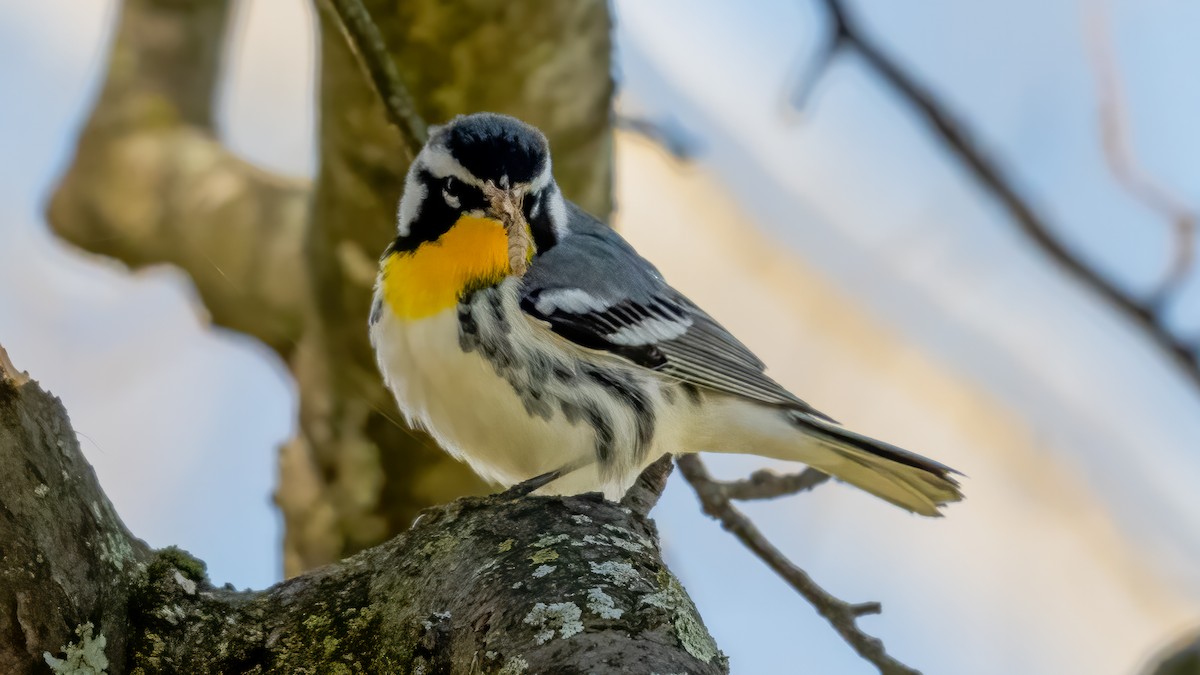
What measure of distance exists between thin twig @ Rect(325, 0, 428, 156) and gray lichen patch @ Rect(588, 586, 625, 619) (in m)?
1.85

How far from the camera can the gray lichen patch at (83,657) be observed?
153 cm

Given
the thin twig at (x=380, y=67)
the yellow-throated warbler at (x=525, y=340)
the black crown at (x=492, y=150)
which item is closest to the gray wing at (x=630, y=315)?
the yellow-throated warbler at (x=525, y=340)

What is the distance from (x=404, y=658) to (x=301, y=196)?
2796mm

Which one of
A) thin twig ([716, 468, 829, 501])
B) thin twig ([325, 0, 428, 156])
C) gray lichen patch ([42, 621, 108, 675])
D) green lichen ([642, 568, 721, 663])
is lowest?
green lichen ([642, 568, 721, 663])

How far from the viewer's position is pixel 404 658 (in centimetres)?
162

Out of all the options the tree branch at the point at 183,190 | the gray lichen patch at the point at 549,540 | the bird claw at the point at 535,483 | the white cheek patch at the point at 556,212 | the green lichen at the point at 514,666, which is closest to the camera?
the green lichen at the point at 514,666

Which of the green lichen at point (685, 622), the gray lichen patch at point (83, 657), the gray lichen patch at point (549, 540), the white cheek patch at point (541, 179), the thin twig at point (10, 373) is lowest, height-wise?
the green lichen at point (685, 622)

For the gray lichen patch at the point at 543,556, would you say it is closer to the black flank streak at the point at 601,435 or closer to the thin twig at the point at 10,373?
the thin twig at the point at 10,373

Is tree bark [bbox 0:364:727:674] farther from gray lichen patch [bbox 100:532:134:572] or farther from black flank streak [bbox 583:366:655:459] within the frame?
black flank streak [bbox 583:366:655:459]

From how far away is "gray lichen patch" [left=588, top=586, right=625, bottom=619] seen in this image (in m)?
1.50

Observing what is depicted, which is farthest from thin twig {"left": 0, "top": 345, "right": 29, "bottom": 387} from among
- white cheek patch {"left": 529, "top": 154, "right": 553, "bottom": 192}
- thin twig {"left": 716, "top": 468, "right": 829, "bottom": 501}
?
thin twig {"left": 716, "top": 468, "right": 829, "bottom": 501}

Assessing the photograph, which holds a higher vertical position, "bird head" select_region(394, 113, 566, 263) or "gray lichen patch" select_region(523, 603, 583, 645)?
"bird head" select_region(394, 113, 566, 263)

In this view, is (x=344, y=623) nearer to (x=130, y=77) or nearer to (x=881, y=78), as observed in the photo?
(x=881, y=78)

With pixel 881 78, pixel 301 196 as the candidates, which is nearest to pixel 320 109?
pixel 301 196
